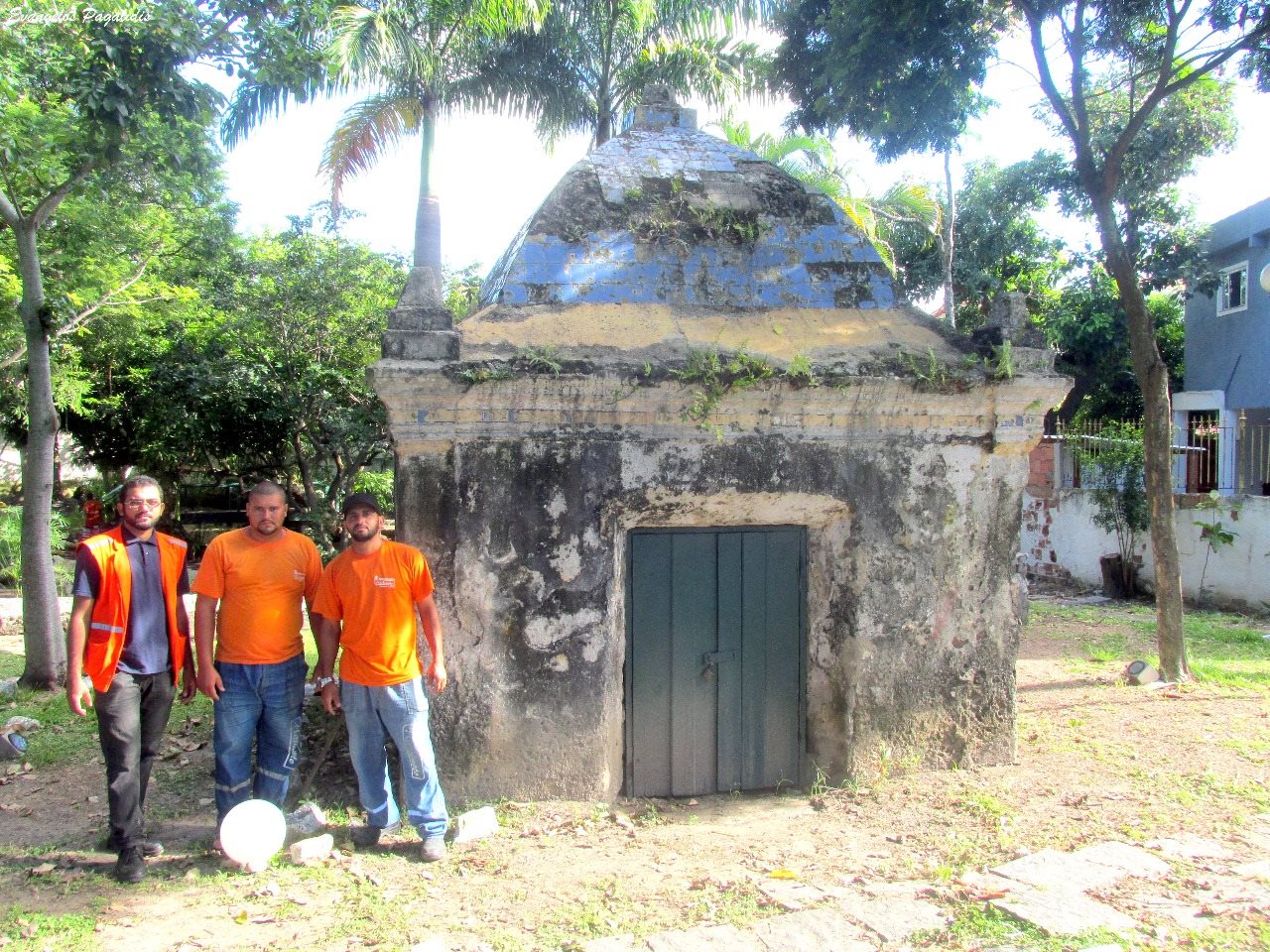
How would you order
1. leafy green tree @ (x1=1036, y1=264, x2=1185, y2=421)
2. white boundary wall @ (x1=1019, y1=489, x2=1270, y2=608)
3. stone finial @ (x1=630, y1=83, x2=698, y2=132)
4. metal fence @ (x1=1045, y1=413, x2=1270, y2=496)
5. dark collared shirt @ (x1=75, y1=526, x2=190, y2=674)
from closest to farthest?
1. dark collared shirt @ (x1=75, y1=526, x2=190, y2=674)
2. stone finial @ (x1=630, y1=83, x2=698, y2=132)
3. white boundary wall @ (x1=1019, y1=489, x2=1270, y2=608)
4. metal fence @ (x1=1045, y1=413, x2=1270, y2=496)
5. leafy green tree @ (x1=1036, y1=264, x2=1185, y2=421)

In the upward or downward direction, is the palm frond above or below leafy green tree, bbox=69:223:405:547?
above

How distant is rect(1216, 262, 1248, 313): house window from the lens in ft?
50.6

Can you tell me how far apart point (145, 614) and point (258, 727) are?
717 millimetres

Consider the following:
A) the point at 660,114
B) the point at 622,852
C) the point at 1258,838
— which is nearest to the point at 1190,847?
the point at 1258,838

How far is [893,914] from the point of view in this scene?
3623 mm

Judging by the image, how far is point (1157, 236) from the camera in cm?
1603

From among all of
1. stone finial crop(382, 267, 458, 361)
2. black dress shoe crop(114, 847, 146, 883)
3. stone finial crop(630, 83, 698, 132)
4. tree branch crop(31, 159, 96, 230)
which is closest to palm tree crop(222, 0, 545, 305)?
tree branch crop(31, 159, 96, 230)

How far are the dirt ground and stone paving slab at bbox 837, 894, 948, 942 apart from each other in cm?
21

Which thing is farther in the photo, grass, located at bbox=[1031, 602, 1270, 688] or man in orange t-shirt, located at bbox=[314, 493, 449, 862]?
grass, located at bbox=[1031, 602, 1270, 688]

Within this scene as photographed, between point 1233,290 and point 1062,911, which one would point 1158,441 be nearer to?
point 1062,911

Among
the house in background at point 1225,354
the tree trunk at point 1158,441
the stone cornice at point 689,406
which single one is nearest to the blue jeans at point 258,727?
the stone cornice at point 689,406

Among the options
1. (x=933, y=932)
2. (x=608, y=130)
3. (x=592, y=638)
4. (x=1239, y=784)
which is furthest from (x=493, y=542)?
(x=608, y=130)

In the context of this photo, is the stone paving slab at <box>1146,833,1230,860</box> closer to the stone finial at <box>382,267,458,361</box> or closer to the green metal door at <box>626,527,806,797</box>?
the green metal door at <box>626,527,806,797</box>

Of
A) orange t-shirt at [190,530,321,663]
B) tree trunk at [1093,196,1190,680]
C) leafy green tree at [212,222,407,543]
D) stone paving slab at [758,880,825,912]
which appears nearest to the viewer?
stone paving slab at [758,880,825,912]
